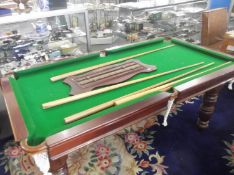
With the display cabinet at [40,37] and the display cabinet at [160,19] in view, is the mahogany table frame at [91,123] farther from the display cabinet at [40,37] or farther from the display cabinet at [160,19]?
the display cabinet at [160,19]

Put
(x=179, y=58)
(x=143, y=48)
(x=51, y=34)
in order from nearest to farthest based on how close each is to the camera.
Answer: (x=179, y=58) → (x=143, y=48) → (x=51, y=34)

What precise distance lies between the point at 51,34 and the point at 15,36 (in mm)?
435

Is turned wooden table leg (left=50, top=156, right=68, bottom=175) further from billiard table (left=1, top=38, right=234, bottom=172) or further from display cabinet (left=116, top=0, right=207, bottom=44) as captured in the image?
display cabinet (left=116, top=0, right=207, bottom=44)

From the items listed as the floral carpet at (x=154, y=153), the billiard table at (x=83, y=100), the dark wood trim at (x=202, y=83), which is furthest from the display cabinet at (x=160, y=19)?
the dark wood trim at (x=202, y=83)

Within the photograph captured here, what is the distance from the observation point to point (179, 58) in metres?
1.97

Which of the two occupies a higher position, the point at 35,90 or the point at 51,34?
the point at 51,34

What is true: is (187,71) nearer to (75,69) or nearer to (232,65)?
(232,65)

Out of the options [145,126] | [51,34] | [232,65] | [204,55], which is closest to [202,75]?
[232,65]

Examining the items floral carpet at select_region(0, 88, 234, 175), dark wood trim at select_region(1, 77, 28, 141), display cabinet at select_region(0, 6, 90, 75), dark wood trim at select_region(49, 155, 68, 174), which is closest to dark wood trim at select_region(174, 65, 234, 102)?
floral carpet at select_region(0, 88, 234, 175)

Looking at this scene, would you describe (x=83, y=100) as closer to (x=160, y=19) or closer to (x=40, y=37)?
(x=40, y=37)

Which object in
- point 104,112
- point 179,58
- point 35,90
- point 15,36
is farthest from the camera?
point 15,36

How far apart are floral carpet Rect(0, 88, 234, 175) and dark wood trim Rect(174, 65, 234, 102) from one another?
0.70 meters

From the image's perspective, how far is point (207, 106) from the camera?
205cm

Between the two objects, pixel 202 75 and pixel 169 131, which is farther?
pixel 169 131
